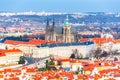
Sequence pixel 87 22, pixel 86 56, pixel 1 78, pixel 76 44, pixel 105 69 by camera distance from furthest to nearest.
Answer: pixel 87 22 < pixel 76 44 < pixel 86 56 < pixel 105 69 < pixel 1 78

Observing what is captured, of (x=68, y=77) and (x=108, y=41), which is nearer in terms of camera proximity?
(x=68, y=77)

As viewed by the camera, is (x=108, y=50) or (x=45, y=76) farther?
(x=108, y=50)

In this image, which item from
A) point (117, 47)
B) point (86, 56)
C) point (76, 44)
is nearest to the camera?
point (86, 56)

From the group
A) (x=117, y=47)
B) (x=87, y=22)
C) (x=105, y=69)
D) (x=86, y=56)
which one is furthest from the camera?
(x=87, y=22)

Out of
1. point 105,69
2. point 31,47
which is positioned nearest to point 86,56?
point 31,47

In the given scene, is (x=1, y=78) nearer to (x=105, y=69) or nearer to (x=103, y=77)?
(x=103, y=77)

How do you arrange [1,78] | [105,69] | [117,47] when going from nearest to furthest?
[1,78] < [105,69] < [117,47]

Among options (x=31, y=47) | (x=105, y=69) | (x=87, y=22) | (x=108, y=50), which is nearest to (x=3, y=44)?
(x=31, y=47)

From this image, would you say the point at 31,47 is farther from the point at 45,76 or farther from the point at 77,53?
the point at 45,76
